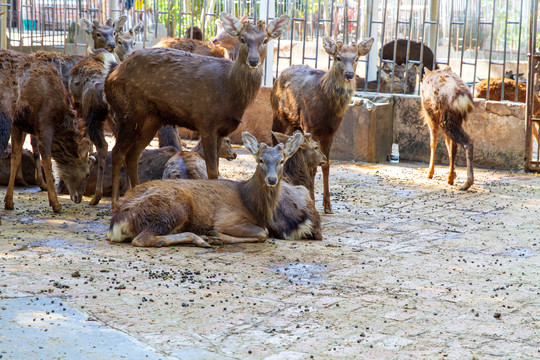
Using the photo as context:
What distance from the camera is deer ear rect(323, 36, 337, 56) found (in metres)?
9.18

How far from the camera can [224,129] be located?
8.21m

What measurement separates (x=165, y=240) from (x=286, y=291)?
156cm

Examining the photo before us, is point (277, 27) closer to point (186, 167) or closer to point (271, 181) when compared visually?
point (186, 167)

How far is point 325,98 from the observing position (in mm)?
9062

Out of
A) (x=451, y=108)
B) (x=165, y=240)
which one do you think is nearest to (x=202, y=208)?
(x=165, y=240)

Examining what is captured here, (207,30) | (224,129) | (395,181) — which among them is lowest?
(395,181)

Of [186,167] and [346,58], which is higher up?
[346,58]

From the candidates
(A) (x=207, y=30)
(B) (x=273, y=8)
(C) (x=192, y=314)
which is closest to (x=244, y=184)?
(C) (x=192, y=314)

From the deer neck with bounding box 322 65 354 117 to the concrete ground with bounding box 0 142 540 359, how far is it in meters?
1.28

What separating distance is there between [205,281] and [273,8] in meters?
9.10

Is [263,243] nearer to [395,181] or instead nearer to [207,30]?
[395,181]

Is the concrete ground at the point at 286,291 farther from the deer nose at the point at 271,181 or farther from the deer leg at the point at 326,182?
the deer nose at the point at 271,181

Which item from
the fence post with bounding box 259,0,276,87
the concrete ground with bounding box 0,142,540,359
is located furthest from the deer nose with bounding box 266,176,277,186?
the fence post with bounding box 259,0,276,87

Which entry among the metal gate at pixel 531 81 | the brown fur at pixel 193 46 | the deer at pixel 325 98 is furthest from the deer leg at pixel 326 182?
the brown fur at pixel 193 46
